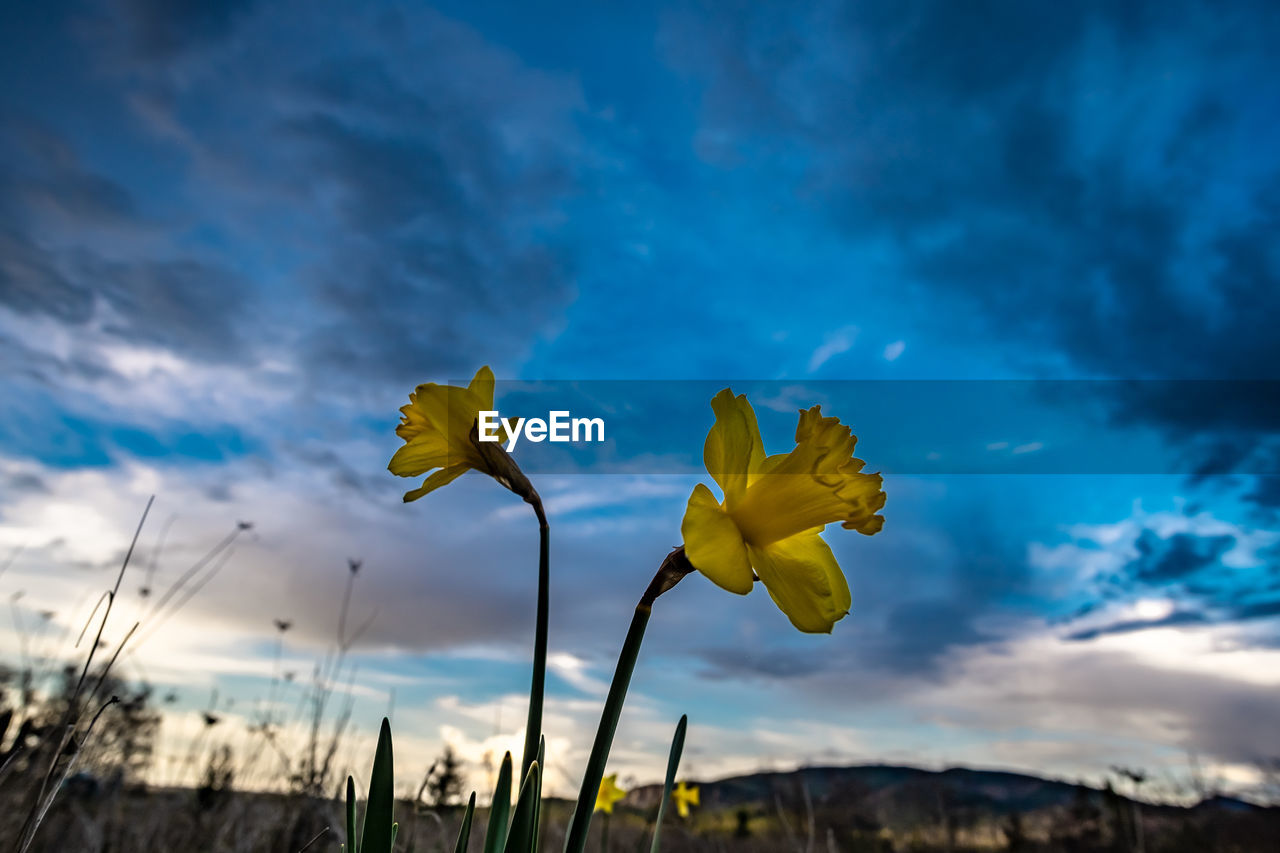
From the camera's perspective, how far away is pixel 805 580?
1602mm

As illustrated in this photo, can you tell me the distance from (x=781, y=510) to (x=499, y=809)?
828 mm

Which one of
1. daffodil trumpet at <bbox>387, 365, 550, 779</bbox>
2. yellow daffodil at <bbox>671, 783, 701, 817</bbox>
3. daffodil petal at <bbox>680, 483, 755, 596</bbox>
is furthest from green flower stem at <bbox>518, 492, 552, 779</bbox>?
yellow daffodil at <bbox>671, 783, 701, 817</bbox>

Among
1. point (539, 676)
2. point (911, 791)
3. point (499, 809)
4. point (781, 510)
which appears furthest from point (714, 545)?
point (911, 791)

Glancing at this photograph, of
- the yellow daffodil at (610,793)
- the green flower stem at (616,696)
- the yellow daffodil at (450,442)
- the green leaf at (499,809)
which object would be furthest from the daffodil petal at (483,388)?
the yellow daffodil at (610,793)

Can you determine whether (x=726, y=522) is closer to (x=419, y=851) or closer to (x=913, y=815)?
(x=419, y=851)

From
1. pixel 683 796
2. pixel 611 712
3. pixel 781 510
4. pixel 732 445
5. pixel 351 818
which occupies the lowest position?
pixel 351 818

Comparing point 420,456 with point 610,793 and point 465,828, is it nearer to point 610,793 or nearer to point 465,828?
point 465,828

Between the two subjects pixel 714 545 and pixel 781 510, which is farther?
pixel 781 510

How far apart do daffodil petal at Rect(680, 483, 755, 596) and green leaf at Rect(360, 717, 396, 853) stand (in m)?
0.76

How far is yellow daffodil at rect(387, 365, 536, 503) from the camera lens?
63.0 inches

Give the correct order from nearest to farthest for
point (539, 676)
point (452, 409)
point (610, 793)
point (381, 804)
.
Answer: point (539, 676) → point (381, 804) → point (452, 409) → point (610, 793)

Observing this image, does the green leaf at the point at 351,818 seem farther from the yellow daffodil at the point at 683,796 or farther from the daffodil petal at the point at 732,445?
the yellow daffodil at the point at 683,796

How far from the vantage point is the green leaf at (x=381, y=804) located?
163 centimetres

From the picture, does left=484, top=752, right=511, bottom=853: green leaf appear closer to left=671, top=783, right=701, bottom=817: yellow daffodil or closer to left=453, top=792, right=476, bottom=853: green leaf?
left=453, top=792, right=476, bottom=853: green leaf
